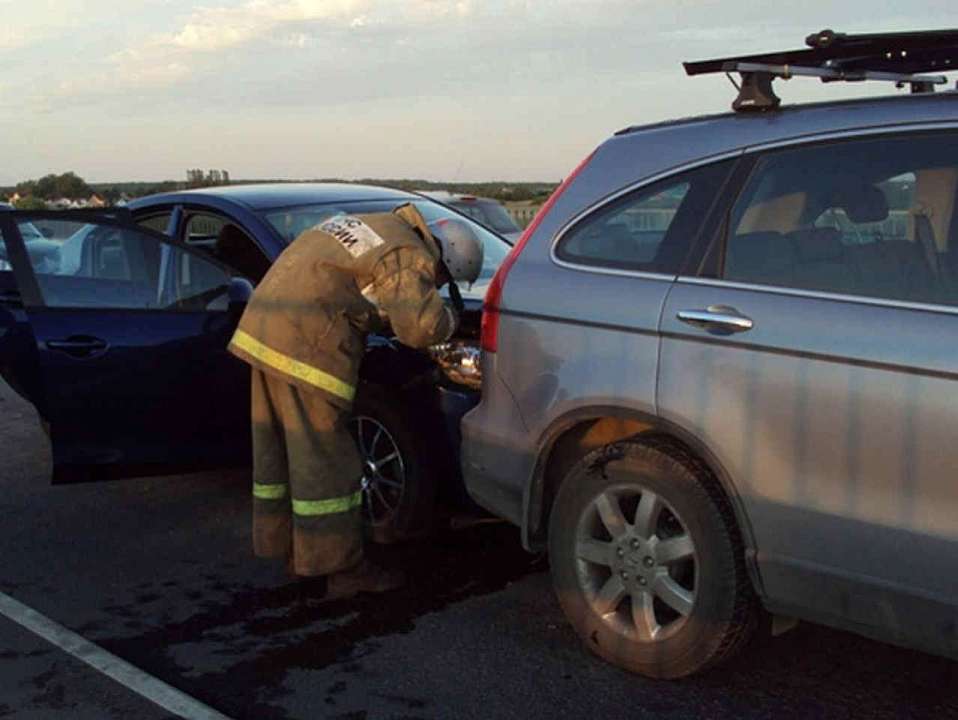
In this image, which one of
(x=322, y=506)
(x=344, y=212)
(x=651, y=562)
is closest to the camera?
(x=651, y=562)

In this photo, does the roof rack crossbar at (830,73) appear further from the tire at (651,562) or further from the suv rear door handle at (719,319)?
the tire at (651,562)

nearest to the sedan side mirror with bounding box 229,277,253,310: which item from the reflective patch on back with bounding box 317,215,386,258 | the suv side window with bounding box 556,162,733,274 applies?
the reflective patch on back with bounding box 317,215,386,258

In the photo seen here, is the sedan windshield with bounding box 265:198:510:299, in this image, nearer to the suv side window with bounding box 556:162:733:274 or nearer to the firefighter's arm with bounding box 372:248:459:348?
the firefighter's arm with bounding box 372:248:459:348

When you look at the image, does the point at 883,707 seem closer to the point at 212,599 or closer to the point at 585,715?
the point at 585,715

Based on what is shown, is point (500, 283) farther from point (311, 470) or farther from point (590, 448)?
point (311, 470)

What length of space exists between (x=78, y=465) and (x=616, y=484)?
2645 millimetres

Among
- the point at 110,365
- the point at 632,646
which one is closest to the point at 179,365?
the point at 110,365

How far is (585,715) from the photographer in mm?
3568

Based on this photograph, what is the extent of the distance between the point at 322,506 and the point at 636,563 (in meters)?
1.33

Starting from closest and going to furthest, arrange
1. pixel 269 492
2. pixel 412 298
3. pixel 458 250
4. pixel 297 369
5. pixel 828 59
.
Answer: pixel 828 59 < pixel 412 298 < pixel 297 369 < pixel 269 492 < pixel 458 250

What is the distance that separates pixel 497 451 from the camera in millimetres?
4117

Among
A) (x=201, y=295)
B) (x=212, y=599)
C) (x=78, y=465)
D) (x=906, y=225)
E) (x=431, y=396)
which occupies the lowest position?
(x=212, y=599)

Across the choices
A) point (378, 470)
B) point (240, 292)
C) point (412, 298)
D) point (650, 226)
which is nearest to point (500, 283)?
point (412, 298)

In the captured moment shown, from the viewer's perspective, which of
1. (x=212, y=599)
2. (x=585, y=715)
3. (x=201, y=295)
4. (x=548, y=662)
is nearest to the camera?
(x=585, y=715)
